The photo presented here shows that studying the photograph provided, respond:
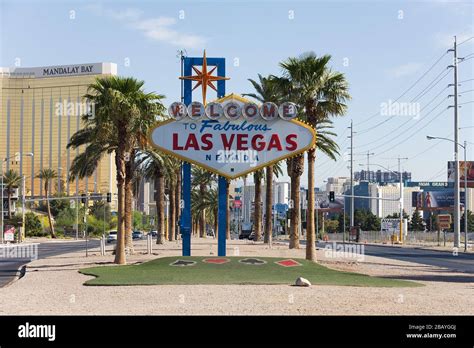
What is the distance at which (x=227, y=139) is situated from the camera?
33.8 m

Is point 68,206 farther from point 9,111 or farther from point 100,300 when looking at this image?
point 100,300

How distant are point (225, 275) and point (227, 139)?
9349mm

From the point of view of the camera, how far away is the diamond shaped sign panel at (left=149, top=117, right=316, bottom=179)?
3375cm

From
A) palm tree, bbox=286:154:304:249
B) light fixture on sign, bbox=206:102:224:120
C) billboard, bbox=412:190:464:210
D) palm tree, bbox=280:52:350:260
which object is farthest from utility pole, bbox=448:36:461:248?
A: billboard, bbox=412:190:464:210

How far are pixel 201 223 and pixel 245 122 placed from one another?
7629cm

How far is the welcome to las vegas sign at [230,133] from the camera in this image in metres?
33.7

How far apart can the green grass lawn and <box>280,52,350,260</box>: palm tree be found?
6.39 m

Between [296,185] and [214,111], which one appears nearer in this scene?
[214,111]

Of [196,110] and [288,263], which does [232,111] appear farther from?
[288,263]

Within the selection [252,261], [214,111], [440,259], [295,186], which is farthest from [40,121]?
[252,261]

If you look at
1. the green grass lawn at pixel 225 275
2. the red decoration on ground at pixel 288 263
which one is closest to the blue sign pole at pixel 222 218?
the green grass lawn at pixel 225 275
